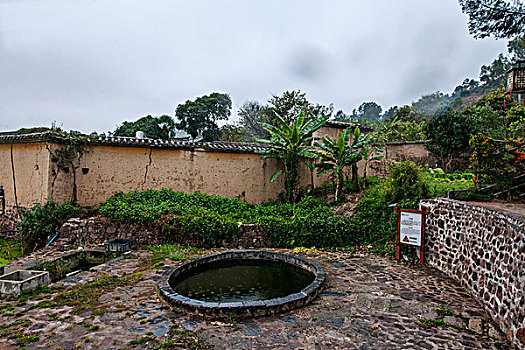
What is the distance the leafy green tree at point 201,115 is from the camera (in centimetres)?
3234

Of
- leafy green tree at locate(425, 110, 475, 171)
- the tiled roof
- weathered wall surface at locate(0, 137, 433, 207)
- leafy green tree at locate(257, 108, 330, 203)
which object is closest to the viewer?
the tiled roof

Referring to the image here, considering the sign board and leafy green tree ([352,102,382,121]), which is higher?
leafy green tree ([352,102,382,121])

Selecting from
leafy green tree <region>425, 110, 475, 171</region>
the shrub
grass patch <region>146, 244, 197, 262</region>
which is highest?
leafy green tree <region>425, 110, 475, 171</region>

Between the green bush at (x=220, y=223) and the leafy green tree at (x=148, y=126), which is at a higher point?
the leafy green tree at (x=148, y=126)

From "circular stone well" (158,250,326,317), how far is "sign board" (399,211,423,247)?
8.23 ft

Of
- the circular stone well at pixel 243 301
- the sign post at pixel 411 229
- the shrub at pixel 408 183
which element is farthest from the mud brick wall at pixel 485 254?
the circular stone well at pixel 243 301

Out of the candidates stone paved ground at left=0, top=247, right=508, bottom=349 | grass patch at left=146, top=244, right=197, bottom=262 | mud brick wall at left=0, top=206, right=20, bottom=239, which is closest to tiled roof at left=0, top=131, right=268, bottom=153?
mud brick wall at left=0, top=206, right=20, bottom=239

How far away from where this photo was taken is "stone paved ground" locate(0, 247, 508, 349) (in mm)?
4043

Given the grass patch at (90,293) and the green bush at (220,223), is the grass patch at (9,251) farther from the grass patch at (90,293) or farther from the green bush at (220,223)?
the grass patch at (90,293)

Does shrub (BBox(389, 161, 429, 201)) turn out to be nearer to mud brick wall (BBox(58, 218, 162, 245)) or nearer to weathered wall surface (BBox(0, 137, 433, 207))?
weathered wall surface (BBox(0, 137, 433, 207))

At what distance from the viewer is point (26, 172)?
415 inches

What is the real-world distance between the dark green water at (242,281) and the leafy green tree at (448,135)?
12.7 metres

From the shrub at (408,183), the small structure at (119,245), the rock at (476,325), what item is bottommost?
the rock at (476,325)

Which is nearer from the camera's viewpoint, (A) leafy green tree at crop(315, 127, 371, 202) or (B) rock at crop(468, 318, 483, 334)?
(B) rock at crop(468, 318, 483, 334)
